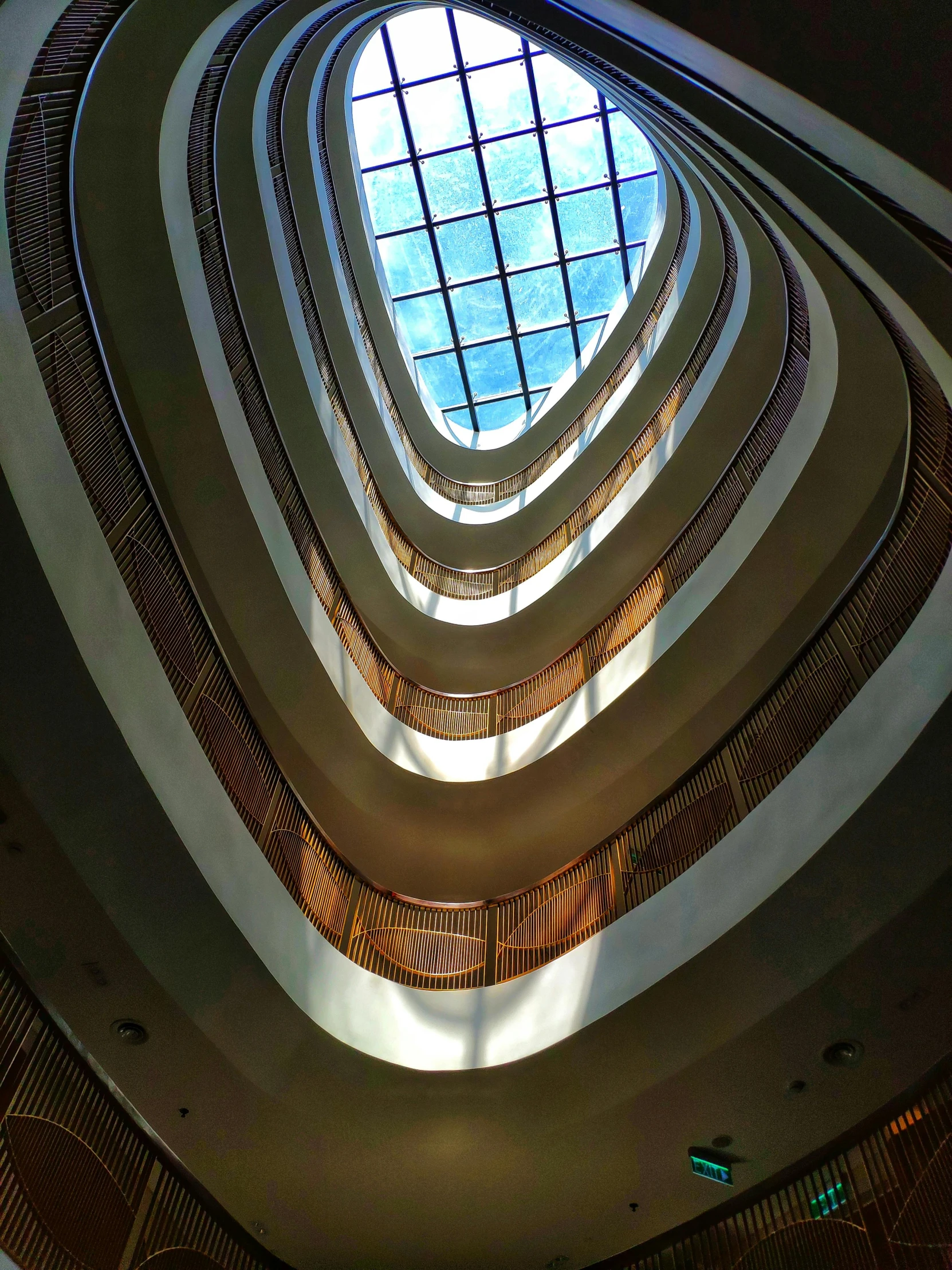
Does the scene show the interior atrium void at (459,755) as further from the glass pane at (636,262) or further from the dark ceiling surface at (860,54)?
the glass pane at (636,262)

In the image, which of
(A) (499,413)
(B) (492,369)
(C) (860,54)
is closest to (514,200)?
(B) (492,369)

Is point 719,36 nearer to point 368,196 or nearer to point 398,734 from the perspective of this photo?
point 398,734

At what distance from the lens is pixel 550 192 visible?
2141 centimetres

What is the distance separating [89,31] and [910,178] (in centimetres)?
650

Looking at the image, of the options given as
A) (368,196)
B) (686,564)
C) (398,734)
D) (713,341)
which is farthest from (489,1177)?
(368,196)

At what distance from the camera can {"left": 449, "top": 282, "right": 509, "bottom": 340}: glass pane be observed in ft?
75.9

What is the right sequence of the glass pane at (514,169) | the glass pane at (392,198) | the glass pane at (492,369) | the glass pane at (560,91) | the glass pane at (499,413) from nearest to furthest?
1. the glass pane at (560,91)
2. the glass pane at (514,169)
3. the glass pane at (392,198)
4. the glass pane at (492,369)
5. the glass pane at (499,413)

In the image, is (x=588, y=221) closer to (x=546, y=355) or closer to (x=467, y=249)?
(x=467, y=249)

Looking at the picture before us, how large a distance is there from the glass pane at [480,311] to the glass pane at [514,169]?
224 centimetres

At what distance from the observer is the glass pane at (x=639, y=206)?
70.4 ft

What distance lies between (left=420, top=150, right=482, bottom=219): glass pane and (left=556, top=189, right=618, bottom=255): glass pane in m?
2.09

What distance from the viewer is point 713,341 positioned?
15.1 m

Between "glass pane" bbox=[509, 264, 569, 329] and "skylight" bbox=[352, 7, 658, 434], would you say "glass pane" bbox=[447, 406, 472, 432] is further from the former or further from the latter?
"glass pane" bbox=[509, 264, 569, 329]

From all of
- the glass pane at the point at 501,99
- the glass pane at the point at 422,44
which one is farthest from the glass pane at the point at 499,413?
the glass pane at the point at 422,44
